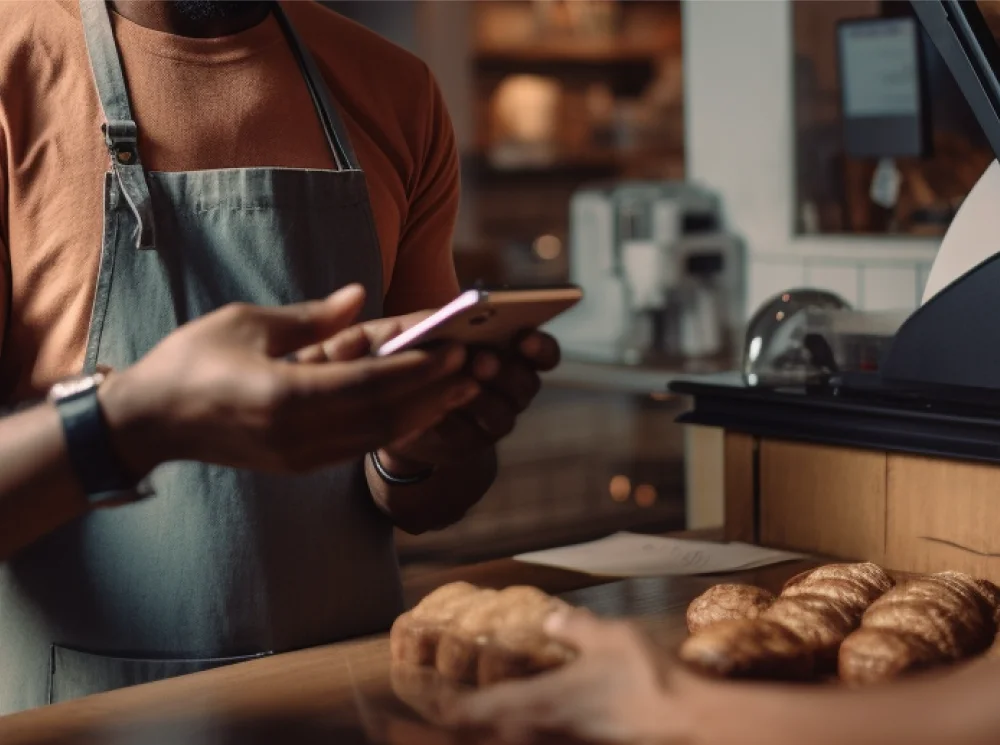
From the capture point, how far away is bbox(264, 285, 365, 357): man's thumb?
3.48ft

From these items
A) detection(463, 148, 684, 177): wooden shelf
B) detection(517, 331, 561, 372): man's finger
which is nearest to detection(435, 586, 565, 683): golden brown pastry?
detection(517, 331, 561, 372): man's finger

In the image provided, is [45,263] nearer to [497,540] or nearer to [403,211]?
[403,211]

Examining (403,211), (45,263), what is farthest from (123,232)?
(403,211)

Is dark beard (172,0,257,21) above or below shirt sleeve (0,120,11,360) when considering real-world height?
above

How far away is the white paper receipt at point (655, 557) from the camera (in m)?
1.70

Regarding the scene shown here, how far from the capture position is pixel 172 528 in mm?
1485

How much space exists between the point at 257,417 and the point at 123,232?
0.53 metres

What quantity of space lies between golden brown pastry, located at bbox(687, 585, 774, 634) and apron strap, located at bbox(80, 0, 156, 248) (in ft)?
2.23

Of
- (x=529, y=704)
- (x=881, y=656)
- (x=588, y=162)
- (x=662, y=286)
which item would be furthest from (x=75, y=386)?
(x=588, y=162)

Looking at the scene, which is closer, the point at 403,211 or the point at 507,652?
the point at 507,652

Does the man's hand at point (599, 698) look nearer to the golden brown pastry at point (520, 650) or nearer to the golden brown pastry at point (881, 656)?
the golden brown pastry at point (520, 650)

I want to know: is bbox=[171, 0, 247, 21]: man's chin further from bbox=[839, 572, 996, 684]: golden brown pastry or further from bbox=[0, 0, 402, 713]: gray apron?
bbox=[839, 572, 996, 684]: golden brown pastry

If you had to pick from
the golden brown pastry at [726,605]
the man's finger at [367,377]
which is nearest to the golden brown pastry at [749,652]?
the golden brown pastry at [726,605]

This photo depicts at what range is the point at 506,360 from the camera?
1.26m
